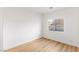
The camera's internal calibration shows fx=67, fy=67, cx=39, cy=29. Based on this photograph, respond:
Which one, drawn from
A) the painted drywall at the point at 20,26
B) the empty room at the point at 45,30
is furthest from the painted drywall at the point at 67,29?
the painted drywall at the point at 20,26

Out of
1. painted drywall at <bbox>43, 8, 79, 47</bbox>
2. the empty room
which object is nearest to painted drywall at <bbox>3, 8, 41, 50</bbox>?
the empty room

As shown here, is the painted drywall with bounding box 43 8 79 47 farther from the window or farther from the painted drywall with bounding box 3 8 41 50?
the painted drywall with bounding box 3 8 41 50

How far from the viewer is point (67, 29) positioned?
4.37 ft

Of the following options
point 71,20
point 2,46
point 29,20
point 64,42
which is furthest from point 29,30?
point 71,20

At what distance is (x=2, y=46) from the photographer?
1103 millimetres

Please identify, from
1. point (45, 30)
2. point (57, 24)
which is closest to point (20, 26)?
point (45, 30)

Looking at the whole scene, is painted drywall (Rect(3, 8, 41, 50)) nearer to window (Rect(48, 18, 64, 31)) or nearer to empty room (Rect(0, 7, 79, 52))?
empty room (Rect(0, 7, 79, 52))

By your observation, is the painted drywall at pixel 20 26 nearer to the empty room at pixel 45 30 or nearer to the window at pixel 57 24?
the empty room at pixel 45 30

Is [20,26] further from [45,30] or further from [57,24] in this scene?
[57,24]

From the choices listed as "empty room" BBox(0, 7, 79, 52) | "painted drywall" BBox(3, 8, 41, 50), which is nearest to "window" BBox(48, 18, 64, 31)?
"empty room" BBox(0, 7, 79, 52)

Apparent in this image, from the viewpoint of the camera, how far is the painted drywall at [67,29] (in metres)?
1.28

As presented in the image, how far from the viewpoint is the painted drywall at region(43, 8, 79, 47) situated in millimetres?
1277
